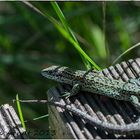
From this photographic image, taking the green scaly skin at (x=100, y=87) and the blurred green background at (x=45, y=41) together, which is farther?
the blurred green background at (x=45, y=41)

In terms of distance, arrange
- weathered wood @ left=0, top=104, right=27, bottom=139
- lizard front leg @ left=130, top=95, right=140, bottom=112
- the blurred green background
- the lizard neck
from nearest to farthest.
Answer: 1. weathered wood @ left=0, top=104, right=27, bottom=139
2. lizard front leg @ left=130, top=95, right=140, bottom=112
3. the lizard neck
4. the blurred green background

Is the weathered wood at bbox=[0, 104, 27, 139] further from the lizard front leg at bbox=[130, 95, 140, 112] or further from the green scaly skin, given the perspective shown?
the lizard front leg at bbox=[130, 95, 140, 112]

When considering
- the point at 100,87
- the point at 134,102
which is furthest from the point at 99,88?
the point at 134,102

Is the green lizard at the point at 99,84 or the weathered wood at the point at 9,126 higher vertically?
the green lizard at the point at 99,84

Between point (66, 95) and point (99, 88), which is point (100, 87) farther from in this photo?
point (66, 95)

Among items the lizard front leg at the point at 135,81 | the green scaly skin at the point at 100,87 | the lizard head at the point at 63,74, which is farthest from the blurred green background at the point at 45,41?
the lizard front leg at the point at 135,81

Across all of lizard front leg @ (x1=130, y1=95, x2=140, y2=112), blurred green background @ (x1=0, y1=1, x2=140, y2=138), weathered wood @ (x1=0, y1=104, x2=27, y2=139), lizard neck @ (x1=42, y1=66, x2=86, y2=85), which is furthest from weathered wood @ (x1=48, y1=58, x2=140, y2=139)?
blurred green background @ (x1=0, y1=1, x2=140, y2=138)

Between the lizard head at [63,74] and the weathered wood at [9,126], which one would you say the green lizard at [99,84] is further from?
the weathered wood at [9,126]

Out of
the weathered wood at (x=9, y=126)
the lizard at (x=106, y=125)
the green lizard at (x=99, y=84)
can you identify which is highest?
the green lizard at (x=99, y=84)
